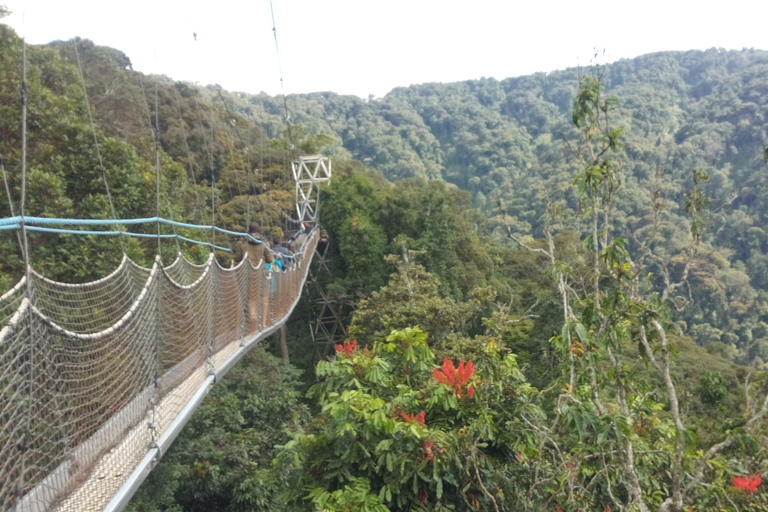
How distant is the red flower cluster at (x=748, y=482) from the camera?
216cm

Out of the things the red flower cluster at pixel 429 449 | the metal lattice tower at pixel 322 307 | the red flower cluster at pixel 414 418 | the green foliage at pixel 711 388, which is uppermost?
the red flower cluster at pixel 414 418

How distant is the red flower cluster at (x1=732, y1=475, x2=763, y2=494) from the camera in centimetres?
216

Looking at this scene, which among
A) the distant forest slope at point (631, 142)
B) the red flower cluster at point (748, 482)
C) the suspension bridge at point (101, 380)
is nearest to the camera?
the suspension bridge at point (101, 380)

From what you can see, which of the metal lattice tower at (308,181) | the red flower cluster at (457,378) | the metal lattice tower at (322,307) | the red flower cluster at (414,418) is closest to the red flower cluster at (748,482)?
the red flower cluster at (457,378)

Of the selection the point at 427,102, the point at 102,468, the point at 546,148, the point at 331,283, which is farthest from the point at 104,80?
the point at 427,102

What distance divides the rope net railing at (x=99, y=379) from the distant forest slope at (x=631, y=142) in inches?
83.0

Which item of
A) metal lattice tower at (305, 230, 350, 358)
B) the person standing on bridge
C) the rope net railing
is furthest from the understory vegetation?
the person standing on bridge

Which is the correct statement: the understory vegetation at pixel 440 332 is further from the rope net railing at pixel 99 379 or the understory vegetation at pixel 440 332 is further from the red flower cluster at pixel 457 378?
the rope net railing at pixel 99 379

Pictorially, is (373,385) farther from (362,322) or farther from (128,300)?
(362,322)

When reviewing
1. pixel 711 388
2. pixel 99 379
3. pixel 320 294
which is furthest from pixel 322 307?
pixel 99 379

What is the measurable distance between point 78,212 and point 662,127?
137ft

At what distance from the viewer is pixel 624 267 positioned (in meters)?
2.38

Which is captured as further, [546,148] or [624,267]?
[546,148]

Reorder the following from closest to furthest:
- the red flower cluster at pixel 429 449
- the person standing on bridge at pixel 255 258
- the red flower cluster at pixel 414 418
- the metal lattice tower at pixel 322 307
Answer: the red flower cluster at pixel 429 449 < the red flower cluster at pixel 414 418 < the person standing on bridge at pixel 255 258 < the metal lattice tower at pixel 322 307
